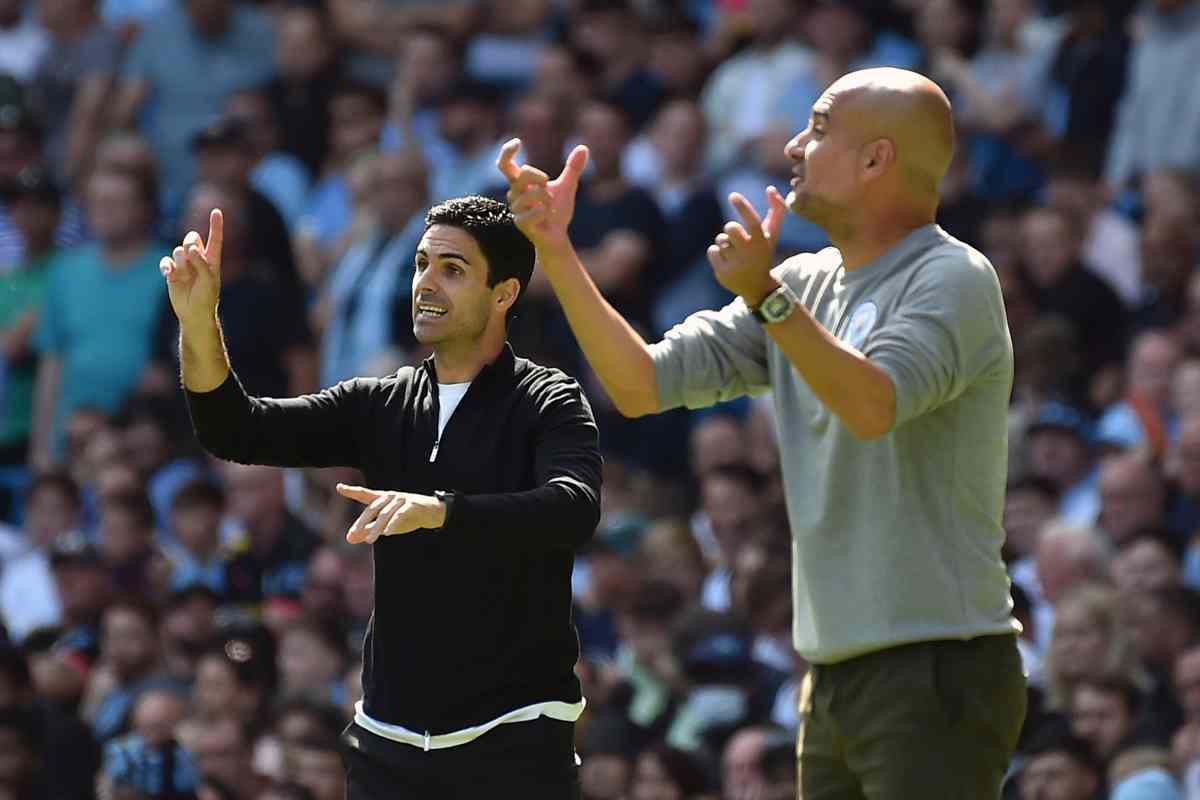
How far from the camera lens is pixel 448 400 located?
477 cm

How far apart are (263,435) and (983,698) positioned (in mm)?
1490

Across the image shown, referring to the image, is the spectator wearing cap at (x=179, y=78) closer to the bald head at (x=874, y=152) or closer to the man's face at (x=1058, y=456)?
the man's face at (x=1058, y=456)

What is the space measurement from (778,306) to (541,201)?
0.50m

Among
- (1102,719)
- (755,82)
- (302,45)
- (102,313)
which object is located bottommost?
(1102,719)

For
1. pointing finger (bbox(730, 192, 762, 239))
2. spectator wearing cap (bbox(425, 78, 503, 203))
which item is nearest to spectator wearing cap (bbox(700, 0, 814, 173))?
spectator wearing cap (bbox(425, 78, 503, 203))

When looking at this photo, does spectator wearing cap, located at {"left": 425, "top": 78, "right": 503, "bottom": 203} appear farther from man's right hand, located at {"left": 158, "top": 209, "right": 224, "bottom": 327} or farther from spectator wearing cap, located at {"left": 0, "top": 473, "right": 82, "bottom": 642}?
man's right hand, located at {"left": 158, "top": 209, "right": 224, "bottom": 327}

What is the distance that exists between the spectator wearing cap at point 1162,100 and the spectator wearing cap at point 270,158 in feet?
14.2

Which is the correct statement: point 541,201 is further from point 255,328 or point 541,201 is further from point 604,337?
point 255,328

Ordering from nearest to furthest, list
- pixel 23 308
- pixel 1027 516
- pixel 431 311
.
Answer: pixel 431 311 → pixel 1027 516 → pixel 23 308

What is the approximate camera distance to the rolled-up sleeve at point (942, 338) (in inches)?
174

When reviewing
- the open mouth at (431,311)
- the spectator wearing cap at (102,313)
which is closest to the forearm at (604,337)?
the open mouth at (431,311)

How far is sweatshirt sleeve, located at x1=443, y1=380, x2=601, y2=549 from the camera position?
14.2 feet

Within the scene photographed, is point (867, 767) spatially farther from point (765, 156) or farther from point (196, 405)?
point (765, 156)

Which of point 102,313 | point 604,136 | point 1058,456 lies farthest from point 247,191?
point 1058,456
